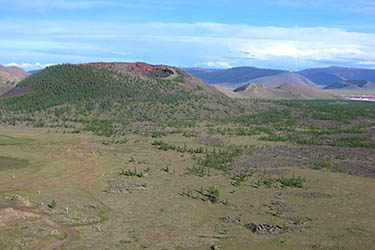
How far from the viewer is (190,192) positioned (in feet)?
112

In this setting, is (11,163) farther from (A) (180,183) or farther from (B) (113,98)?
(B) (113,98)

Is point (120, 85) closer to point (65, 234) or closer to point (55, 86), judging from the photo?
point (55, 86)

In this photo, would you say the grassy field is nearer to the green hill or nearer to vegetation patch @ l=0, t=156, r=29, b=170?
vegetation patch @ l=0, t=156, r=29, b=170

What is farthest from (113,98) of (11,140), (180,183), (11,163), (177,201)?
(177,201)

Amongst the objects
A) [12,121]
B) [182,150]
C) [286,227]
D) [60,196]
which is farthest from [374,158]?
[12,121]

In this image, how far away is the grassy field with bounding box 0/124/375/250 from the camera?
23891mm

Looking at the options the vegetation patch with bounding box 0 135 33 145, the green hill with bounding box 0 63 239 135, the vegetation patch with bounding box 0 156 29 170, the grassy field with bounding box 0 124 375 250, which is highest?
the green hill with bounding box 0 63 239 135

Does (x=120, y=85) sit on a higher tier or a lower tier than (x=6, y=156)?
higher

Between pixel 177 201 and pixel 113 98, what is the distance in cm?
6815

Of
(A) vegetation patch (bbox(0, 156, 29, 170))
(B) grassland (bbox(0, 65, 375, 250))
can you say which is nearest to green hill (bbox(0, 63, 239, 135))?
(B) grassland (bbox(0, 65, 375, 250))

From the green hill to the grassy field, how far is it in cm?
3278

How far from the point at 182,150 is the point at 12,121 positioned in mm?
39217

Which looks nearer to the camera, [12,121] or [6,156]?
[6,156]

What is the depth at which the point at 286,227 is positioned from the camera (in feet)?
86.0
